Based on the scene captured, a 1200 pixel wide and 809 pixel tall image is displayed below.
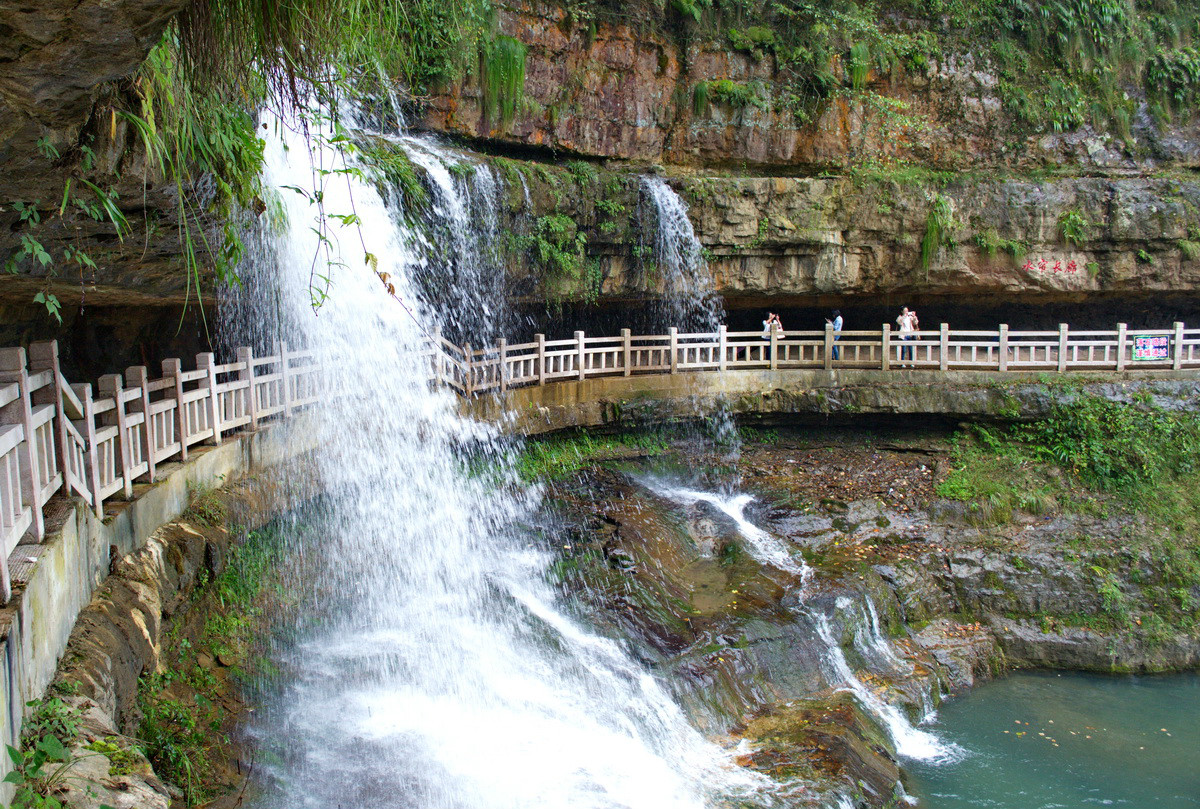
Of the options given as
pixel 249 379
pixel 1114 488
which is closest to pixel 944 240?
pixel 1114 488

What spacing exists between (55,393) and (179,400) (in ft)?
7.21

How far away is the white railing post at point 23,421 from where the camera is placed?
16.8 feet

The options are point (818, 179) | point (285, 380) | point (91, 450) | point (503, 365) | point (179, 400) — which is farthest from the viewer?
point (818, 179)

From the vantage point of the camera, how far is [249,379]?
9.77 metres

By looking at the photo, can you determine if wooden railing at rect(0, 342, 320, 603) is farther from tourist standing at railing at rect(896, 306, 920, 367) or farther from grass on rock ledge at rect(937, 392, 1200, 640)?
tourist standing at railing at rect(896, 306, 920, 367)

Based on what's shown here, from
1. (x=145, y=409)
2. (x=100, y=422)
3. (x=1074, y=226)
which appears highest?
(x=1074, y=226)

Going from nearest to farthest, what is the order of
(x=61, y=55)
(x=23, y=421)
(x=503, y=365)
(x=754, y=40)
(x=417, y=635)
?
1. (x=61, y=55)
2. (x=23, y=421)
3. (x=417, y=635)
4. (x=503, y=365)
5. (x=754, y=40)

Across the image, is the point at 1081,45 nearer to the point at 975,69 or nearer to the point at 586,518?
the point at 975,69

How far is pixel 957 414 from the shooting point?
1670cm

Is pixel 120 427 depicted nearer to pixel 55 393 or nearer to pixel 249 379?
pixel 55 393

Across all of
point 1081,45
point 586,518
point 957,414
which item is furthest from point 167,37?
point 1081,45

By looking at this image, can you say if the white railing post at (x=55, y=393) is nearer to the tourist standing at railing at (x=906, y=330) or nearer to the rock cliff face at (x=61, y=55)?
the rock cliff face at (x=61, y=55)

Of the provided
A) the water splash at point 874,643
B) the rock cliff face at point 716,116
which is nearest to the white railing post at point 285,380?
the rock cliff face at point 716,116

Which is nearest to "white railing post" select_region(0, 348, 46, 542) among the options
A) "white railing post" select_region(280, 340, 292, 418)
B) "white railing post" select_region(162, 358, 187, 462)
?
"white railing post" select_region(162, 358, 187, 462)
